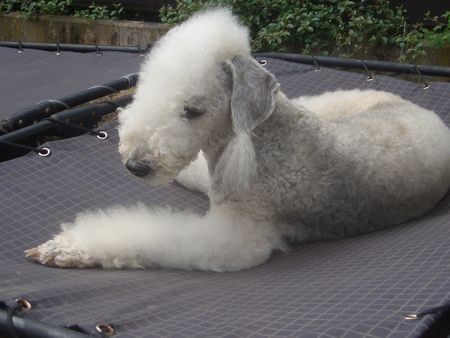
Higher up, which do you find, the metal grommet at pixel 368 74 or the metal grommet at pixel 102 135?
the metal grommet at pixel 368 74

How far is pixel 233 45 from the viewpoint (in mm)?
1649

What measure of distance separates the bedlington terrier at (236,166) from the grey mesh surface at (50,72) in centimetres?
119

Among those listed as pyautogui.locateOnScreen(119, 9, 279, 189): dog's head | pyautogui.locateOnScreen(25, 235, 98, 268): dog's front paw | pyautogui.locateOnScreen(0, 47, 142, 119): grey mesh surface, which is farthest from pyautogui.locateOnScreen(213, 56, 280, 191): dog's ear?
pyautogui.locateOnScreen(0, 47, 142, 119): grey mesh surface

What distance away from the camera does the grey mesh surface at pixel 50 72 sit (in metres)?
2.87

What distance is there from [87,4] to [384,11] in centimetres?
260

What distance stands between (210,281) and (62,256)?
38 cm

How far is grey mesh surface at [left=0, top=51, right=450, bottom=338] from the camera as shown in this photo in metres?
1.23

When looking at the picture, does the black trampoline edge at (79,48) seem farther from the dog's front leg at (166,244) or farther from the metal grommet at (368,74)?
the dog's front leg at (166,244)

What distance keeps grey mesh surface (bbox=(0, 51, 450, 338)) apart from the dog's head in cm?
27

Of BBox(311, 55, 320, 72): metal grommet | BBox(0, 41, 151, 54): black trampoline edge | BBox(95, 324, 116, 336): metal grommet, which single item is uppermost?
BBox(311, 55, 320, 72): metal grommet

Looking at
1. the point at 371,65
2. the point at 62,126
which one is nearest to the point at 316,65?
the point at 371,65

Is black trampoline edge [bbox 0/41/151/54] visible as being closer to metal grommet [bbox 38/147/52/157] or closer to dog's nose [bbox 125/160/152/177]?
metal grommet [bbox 38/147/52/157]

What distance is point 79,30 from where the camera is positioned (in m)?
5.09

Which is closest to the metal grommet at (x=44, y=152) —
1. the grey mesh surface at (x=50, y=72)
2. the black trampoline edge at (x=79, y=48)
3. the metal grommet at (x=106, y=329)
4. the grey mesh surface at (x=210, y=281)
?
the grey mesh surface at (x=210, y=281)
